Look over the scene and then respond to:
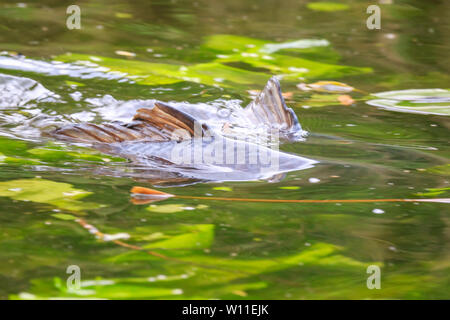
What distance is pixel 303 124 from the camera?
3.55 meters

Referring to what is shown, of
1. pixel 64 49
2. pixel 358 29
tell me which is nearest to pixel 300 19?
pixel 358 29

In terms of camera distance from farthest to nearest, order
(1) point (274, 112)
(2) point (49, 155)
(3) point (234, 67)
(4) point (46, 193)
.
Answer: (3) point (234, 67)
(1) point (274, 112)
(2) point (49, 155)
(4) point (46, 193)

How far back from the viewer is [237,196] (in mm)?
2348

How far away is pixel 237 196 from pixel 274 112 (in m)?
1.13

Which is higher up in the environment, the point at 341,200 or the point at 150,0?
the point at 150,0

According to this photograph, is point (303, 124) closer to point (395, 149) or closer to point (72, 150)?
point (395, 149)

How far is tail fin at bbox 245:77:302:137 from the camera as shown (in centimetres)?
334

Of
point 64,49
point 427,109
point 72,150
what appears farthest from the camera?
point 64,49

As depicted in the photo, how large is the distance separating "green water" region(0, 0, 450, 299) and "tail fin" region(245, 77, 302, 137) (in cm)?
14

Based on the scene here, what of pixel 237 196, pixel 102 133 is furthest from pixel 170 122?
pixel 237 196

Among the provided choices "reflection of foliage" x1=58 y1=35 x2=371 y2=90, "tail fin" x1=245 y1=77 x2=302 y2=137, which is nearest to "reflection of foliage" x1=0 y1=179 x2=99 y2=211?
"tail fin" x1=245 y1=77 x2=302 y2=137

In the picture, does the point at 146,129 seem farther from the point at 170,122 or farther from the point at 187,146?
the point at 187,146
